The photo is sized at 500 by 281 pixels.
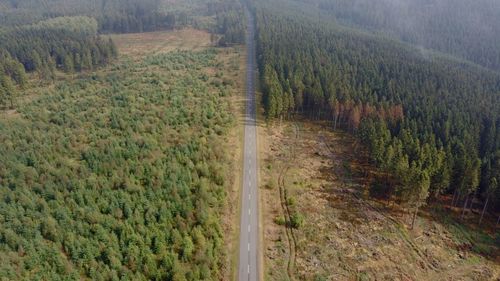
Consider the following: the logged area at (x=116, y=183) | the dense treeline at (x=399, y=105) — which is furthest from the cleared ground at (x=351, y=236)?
the logged area at (x=116, y=183)

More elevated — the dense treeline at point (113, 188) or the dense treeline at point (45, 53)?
the dense treeline at point (45, 53)

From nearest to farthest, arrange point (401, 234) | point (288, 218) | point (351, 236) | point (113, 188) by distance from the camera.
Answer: point (351, 236) → point (113, 188) → point (288, 218) → point (401, 234)

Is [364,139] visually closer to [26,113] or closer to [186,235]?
[186,235]

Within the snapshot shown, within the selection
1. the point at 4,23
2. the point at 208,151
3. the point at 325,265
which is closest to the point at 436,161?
the point at 325,265

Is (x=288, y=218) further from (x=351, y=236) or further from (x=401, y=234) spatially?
(x=401, y=234)

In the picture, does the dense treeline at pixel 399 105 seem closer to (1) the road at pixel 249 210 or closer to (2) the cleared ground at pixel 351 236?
(2) the cleared ground at pixel 351 236

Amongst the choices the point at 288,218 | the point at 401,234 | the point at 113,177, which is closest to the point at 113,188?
the point at 113,177
